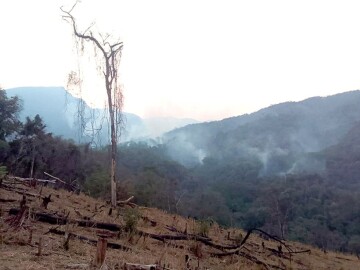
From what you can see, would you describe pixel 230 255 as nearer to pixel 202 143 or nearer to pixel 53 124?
pixel 53 124

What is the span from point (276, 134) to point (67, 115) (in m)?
106

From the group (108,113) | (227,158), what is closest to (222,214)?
(108,113)

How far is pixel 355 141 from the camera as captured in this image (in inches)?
3278

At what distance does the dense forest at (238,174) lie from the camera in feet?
97.3

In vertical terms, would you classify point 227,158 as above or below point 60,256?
above

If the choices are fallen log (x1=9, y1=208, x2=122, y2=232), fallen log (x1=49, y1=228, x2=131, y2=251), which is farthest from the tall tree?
fallen log (x1=49, y1=228, x2=131, y2=251)

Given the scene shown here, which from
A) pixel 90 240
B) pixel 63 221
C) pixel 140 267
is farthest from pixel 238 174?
pixel 140 267

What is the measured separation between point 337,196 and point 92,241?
171ft

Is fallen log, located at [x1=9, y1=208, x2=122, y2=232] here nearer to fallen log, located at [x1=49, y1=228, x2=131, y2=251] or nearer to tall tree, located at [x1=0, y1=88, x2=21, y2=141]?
Result: fallen log, located at [x1=49, y1=228, x2=131, y2=251]

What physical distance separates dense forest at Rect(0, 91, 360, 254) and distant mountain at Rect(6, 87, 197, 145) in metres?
1.29

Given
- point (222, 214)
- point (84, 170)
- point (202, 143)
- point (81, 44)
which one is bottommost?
point (222, 214)

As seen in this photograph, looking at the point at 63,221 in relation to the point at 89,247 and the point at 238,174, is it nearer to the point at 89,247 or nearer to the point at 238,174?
the point at 89,247

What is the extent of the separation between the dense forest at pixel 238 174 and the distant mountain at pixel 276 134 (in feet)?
1.37

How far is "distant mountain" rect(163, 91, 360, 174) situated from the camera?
10550 centimetres
